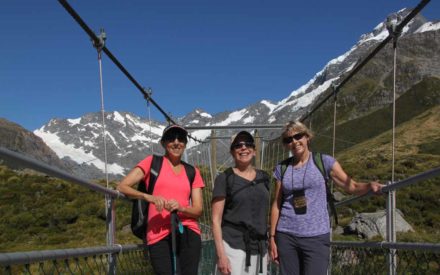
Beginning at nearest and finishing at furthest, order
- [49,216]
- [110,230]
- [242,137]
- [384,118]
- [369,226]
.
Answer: [110,230] → [242,137] → [369,226] → [49,216] → [384,118]

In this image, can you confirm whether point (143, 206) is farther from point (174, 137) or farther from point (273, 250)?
point (273, 250)

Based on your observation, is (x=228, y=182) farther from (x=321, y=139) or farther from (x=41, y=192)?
(x=321, y=139)

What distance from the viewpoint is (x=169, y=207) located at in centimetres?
296

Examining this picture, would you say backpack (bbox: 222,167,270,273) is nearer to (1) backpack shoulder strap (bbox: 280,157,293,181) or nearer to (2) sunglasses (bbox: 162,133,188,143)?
(1) backpack shoulder strap (bbox: 280,157,293,181)

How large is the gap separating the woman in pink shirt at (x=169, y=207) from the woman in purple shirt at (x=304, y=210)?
18.8 inches

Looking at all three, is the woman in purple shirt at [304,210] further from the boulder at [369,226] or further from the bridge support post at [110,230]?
the boulder at [369,226]

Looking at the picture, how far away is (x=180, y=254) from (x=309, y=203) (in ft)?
2.50

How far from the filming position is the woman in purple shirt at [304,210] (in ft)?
9.71

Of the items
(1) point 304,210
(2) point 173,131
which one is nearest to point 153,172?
(2) point 173,131

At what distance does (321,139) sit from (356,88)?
33.6 m

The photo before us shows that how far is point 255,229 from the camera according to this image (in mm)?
3107

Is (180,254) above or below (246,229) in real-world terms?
below

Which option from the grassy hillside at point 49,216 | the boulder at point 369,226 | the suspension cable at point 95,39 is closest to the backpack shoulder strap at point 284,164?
the suspension cable at point 95,39

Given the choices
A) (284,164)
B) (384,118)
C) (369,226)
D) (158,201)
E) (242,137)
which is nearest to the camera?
(158,201)
